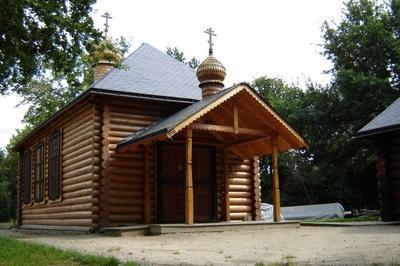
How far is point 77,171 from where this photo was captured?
51.3ft

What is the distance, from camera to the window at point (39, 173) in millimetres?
19938

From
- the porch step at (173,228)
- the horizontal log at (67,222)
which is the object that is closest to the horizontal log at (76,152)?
the horizontal log at (67,222)

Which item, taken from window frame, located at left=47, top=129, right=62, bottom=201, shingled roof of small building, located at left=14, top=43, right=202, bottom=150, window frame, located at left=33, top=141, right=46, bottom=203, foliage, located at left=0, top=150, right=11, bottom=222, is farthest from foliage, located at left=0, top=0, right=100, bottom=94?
foliage, located at left=0, top=150, right=11, bottom=222

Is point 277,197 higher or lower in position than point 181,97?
lower

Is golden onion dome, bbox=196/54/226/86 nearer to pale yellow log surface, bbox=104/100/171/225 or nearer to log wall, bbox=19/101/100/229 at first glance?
pale yellow log surface, bbox=104/100/171/225

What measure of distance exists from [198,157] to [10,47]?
24.2ft

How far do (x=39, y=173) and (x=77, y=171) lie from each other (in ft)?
17.9

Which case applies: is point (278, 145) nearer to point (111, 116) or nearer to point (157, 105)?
point (157, 105)

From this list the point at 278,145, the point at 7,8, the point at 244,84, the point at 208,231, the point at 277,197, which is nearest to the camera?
the point at 7,8

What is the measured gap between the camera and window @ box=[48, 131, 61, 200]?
17.7 meters

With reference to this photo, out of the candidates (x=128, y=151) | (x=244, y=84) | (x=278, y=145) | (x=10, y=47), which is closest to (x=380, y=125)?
(x=278, y=145)

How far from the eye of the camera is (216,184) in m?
16.3

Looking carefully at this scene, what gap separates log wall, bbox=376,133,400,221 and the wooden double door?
5925 mm

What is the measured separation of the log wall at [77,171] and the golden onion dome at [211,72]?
380cm
